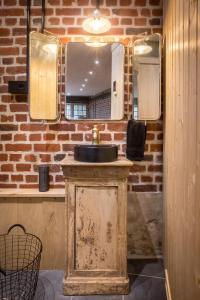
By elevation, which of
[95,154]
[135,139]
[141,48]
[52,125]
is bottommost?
[95,154]

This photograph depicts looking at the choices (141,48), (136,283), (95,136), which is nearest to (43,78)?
(95,136)

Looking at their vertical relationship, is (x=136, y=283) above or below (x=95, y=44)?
below

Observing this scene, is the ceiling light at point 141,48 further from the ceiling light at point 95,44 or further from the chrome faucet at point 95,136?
the chrome faucet at point 95,136

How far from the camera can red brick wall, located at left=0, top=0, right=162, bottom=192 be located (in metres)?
2.25

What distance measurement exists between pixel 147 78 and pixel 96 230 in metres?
1.21

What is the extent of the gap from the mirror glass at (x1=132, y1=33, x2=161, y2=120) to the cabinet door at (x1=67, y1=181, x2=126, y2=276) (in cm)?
71

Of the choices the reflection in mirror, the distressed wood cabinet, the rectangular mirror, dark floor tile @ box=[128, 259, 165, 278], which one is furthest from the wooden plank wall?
the rectangular mirror

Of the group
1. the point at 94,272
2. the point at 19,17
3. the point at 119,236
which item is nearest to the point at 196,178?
the point at 119,236

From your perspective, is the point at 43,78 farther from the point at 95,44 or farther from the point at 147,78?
the point at 147,78

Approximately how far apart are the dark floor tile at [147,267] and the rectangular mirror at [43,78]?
4.31 feet

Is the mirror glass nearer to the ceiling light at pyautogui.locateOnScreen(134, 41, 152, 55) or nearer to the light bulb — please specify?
the ceiling light at pyautogui.locateOnScreen(134, 41, 152, 55)

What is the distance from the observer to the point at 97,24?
214 cm

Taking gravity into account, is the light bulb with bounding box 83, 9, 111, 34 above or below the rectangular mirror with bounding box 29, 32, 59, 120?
above

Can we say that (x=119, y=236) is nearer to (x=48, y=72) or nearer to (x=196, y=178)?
(x=196, y=178)
